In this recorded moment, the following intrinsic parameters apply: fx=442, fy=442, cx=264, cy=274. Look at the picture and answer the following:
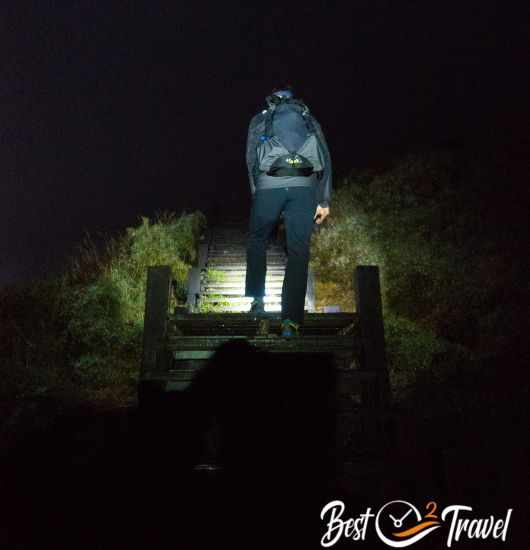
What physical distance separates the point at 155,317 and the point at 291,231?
4.39 ft

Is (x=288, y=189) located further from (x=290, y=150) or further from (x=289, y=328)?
(x=289, y=328)

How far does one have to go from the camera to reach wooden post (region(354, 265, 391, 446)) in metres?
3.01

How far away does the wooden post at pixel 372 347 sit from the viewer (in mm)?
3006

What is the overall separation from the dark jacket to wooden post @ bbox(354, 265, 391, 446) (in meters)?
0.79

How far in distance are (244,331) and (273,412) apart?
109 centimetres

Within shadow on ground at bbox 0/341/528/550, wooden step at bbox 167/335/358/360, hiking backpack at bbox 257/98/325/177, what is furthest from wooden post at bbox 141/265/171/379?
hiking backpack at bbox 257/98/325/177

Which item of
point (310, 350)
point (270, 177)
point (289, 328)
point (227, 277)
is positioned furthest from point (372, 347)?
point (227, 277)

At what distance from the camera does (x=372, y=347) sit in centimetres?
348

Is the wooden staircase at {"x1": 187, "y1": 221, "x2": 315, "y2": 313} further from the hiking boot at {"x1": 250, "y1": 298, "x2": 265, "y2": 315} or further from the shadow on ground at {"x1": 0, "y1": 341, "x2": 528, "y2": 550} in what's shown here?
the shadow on ground at {"x1": 0, "y1": 341, "x2": 528, "y2": 550}

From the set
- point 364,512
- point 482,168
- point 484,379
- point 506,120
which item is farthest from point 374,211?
point 364,512

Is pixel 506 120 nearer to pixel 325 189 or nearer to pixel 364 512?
pixel 325 189

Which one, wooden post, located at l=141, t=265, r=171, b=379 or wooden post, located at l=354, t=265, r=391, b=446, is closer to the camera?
wooden post, located at l=354, t=265, r=391, b=446

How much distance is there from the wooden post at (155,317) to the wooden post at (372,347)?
158cm

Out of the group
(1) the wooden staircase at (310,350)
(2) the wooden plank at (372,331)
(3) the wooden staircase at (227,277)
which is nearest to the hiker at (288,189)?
(1) the wooden staircase at (310,350)
